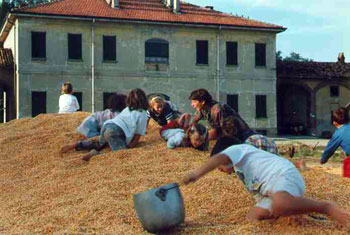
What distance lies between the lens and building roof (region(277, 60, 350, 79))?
35625mm

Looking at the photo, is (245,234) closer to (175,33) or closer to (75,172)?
(75,172)

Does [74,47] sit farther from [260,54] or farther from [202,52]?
[260,54]

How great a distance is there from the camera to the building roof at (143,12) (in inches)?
1166

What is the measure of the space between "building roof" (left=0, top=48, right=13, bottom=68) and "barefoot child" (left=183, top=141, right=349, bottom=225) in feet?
85.2

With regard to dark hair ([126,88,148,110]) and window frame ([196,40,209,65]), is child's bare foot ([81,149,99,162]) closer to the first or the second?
dark hair ([126,88,148,110])

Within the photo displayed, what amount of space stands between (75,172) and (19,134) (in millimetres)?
4212

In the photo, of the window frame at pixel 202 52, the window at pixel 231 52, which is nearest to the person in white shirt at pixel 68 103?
the window frame at pixel 202 52

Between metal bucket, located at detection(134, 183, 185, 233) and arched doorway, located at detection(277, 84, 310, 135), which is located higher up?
arched doorway, located at detection(277, 84, 310, 135)

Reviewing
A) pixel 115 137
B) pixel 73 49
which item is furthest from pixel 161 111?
pixel 73 49

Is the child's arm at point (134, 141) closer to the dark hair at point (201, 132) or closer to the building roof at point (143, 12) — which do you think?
the dark hair at point (201, 132)

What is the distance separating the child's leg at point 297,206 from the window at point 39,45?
25.7m

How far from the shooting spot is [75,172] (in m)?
8.20

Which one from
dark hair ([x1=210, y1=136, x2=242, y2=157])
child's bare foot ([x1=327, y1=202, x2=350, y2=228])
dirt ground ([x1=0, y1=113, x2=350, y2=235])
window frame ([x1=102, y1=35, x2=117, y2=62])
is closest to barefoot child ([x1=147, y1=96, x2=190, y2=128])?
dirt ground ([x1=0, y1=113, x2=350, y2=235])

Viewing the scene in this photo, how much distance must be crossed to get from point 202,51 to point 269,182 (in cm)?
2739
